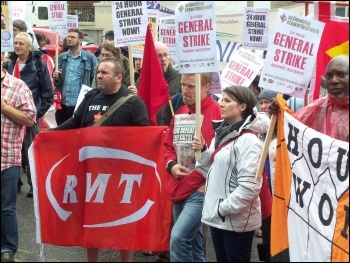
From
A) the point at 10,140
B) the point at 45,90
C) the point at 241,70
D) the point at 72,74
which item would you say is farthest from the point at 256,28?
the point at 10,140

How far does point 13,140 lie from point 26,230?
1.83 m

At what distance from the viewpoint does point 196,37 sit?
4.81m

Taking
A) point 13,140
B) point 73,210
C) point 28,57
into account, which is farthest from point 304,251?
point 28,57

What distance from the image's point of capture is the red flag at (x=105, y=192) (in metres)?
5.14

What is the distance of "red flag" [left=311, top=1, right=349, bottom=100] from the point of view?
4836 millimetres

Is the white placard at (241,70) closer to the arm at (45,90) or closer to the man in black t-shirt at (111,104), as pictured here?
the arm at (45,90)

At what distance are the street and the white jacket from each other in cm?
69

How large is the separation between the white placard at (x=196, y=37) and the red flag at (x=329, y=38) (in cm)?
71

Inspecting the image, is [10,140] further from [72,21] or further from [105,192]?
[72,21]

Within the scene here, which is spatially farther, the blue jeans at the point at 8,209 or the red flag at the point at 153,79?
the red flag at the point at 153,79

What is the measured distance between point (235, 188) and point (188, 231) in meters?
0.54

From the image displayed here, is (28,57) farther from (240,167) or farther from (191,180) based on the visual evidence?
(240,167)

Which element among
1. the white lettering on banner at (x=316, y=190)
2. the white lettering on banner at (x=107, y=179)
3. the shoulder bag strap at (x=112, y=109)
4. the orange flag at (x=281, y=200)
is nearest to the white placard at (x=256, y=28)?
the shoulder bag strap at (x=112, y=109)

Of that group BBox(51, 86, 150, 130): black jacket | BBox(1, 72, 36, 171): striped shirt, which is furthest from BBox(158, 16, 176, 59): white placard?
BBox(1, 72, 36, 171): striped shirt
